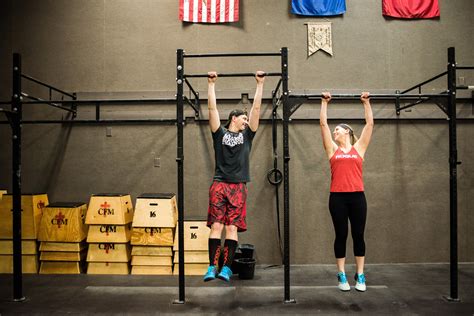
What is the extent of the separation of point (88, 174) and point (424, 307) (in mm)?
4561

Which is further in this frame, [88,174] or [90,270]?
[88,174]

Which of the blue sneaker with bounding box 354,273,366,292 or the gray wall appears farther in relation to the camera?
the gray wall

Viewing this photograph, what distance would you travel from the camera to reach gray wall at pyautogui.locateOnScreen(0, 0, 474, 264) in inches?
200

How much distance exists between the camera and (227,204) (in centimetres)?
332

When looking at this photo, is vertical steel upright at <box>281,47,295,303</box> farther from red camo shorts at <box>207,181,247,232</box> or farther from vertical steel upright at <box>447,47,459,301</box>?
vertical steel upright at <box>447,47,459,301</box>

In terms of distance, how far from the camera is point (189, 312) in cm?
321

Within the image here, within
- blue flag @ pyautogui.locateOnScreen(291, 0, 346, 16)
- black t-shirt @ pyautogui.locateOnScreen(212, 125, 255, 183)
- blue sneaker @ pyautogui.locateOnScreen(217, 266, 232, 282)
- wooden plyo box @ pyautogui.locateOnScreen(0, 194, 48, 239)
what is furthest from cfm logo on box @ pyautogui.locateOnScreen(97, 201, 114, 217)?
blue flag @ pyautogui.locateOnScreen(291, 0, 346, 16)

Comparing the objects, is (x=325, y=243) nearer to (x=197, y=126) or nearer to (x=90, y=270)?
(x=197, y=126)

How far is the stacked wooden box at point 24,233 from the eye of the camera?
4.50m

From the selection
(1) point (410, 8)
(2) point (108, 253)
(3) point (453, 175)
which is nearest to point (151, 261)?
(2) point (108, 253)

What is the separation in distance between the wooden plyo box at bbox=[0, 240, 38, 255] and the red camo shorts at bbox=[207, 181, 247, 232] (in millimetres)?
2724

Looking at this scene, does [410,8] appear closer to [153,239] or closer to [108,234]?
[153,239]

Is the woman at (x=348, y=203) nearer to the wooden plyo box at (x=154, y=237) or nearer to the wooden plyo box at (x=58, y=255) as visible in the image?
the wooden plyo box at (x=154, y=237)

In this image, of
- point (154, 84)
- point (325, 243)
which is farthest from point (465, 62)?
point (154, 84)
